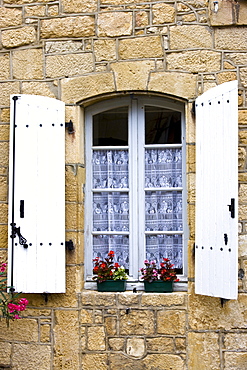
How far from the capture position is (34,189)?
495 cm

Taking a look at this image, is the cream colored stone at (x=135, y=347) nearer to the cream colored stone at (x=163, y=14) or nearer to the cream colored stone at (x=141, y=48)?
the cream colored stone at (x=141, y=48)

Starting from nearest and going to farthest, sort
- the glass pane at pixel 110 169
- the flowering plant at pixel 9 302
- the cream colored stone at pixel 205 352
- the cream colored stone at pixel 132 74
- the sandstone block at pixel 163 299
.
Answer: the flowering plant at pixel 9 302 < the cream colored stone at pixel 205 352 < the sandstone block at pixel 163 299 < the cream colored stone at pixel 132 74 < the glass pane at pixel 110 169

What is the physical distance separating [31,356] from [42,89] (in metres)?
2.36

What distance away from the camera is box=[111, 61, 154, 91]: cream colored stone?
503cm

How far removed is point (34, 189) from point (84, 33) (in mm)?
1466

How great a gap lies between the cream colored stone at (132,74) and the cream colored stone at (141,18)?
35cm

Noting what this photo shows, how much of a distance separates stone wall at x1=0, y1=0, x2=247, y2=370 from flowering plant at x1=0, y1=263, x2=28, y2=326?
183 millimetres

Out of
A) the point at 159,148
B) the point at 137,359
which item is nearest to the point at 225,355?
the point at 137,359

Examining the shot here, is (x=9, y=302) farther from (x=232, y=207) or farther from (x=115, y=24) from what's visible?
(x=115, y=24)

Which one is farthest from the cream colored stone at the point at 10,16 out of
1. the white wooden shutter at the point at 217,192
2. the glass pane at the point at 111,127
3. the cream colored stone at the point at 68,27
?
the white wooden shutter at the point at 217,192

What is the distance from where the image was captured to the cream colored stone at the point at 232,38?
4973mm

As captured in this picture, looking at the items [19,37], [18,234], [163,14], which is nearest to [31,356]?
[18,234]

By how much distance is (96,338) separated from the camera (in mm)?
4977

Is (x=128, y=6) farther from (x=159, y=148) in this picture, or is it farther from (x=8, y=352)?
(x=8, y=352)
